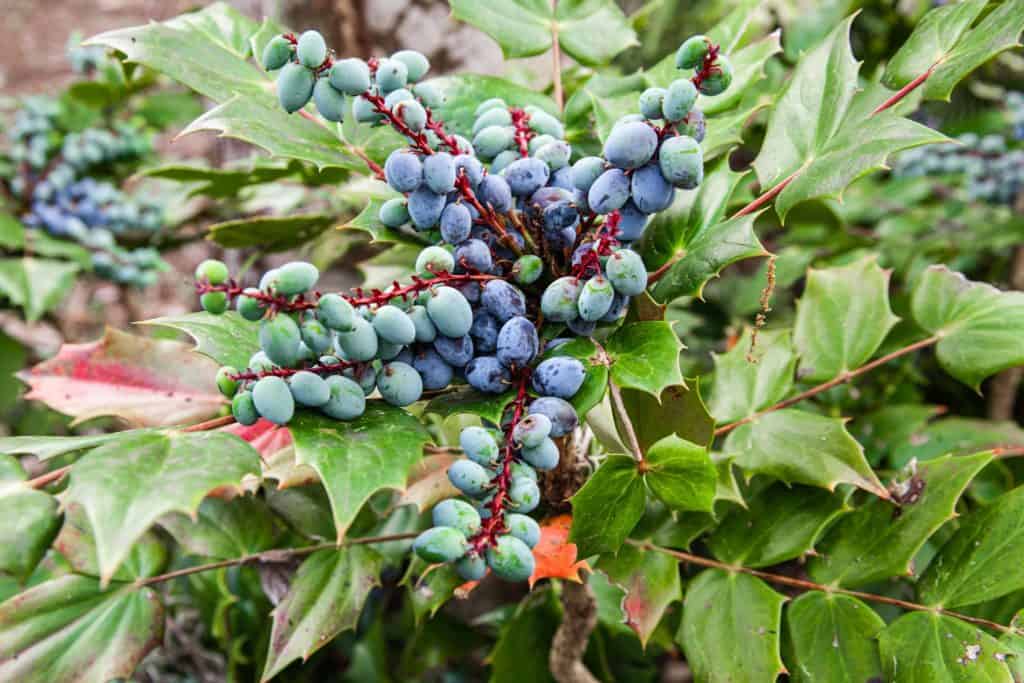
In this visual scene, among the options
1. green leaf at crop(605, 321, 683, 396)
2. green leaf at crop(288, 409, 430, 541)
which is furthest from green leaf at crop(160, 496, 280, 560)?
green leaf at crop(605, 321, 683, 396)

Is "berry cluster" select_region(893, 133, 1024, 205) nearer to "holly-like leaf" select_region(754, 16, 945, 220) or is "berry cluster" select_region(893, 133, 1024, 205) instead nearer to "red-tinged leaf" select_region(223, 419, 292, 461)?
"holly-like leaf" select_region(754, 16, 945, 220)

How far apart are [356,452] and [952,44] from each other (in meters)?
0.62

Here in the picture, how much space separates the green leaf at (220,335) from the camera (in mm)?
666

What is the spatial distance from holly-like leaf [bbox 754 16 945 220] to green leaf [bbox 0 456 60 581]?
0.62 meters

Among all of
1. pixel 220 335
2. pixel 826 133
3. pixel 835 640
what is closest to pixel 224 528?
pixel 220 335

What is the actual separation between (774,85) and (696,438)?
1.10 meters

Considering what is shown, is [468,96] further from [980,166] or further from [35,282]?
[980,166]

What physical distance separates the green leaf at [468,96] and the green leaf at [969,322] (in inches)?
21.0

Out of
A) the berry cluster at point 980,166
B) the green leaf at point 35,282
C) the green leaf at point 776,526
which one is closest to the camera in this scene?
the green leaf at point 776,526

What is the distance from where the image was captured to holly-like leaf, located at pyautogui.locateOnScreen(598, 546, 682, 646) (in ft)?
2.64

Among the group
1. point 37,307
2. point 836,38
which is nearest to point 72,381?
point 37,307

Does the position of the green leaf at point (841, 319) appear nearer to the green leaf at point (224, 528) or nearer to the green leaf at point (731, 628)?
the green leaf at point (731, 628)

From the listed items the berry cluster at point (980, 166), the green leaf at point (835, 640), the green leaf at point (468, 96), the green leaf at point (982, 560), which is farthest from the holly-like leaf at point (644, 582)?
the berry cluster at point (980, 166)

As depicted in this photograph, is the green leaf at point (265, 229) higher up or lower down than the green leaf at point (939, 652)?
lower down
